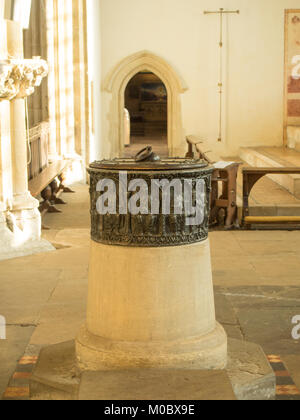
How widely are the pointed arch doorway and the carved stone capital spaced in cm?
929

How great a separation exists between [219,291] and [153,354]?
229 centimetres

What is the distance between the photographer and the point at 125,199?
3.42 meters

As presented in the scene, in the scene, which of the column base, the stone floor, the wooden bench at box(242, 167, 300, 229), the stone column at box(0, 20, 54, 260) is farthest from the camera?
the wooden bench at box(242, 167, 300, 229)

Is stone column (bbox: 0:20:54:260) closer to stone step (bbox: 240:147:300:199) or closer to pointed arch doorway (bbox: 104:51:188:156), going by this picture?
stone step (bbox: 240:147:300:199)

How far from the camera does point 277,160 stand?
42.4 feet

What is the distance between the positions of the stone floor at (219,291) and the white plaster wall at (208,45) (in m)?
8.76

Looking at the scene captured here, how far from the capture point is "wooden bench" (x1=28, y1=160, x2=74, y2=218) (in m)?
8.48

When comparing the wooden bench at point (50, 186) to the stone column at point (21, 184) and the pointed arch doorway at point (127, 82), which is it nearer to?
the stone column at point (21, 184)

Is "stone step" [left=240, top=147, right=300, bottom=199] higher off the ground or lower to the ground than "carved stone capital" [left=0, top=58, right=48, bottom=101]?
lower

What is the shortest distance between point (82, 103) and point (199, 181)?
914 centimetres

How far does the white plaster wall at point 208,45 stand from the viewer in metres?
16.1

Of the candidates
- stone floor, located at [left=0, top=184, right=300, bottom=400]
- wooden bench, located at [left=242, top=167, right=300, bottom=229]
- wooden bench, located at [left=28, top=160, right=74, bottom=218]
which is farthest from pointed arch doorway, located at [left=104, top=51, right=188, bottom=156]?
stone floor, located at [left=0, top=184, right=300, bottom=400]

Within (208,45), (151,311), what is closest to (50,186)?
(151,311)

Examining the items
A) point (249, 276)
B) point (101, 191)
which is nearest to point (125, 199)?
point (101, 191)
